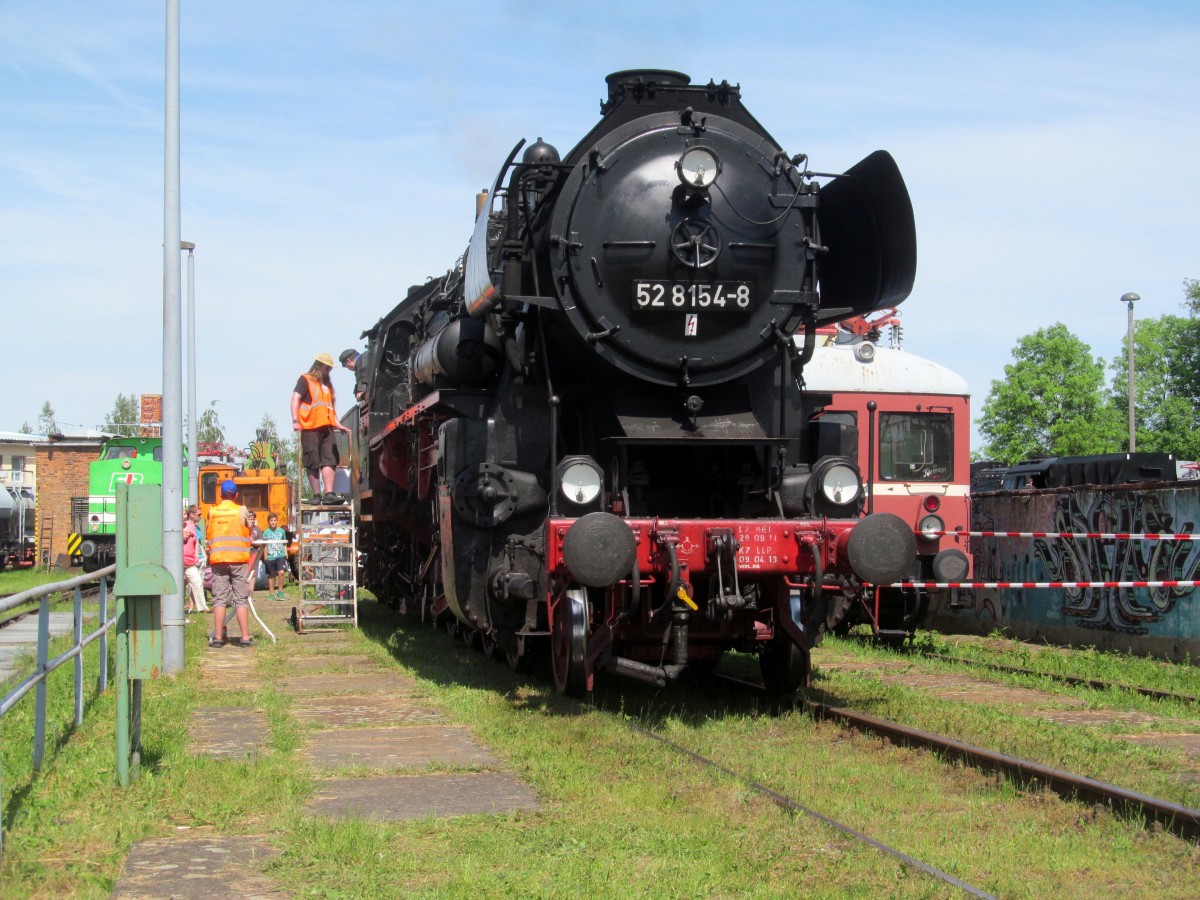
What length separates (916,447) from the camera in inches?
546

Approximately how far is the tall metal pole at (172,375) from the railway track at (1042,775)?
564cm

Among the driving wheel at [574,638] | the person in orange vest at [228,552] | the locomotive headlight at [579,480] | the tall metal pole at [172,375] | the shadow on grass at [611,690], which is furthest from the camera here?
the person in orange vest at [228,552]

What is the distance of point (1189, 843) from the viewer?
5.25 metres

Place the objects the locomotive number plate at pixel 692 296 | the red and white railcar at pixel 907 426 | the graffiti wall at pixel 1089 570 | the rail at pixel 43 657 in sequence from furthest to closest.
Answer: the red and white railcar at pixel 907 426 < the graffiti wall at pixel 1089 570 < the locomotive number plate at pixel 692 296 < the rail at pixel 43 657

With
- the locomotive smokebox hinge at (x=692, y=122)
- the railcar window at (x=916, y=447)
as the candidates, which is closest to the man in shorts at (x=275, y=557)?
the railcar window at (x=916, y=447)

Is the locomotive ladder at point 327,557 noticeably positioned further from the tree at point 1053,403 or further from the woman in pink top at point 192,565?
the tree at point 1053,403

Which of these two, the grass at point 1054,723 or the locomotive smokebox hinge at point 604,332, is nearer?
the grass at point 1054,723

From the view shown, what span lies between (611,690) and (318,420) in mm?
6685

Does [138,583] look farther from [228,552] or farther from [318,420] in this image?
[318,420]

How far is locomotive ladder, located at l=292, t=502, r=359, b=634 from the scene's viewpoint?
1517 centimetres

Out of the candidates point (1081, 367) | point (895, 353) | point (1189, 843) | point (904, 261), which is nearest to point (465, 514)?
point (904, 261)

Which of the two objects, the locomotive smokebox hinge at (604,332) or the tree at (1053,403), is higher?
the tree at (1053,403)

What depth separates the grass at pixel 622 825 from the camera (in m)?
4.80

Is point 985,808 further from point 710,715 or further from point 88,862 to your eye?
point 88,862
